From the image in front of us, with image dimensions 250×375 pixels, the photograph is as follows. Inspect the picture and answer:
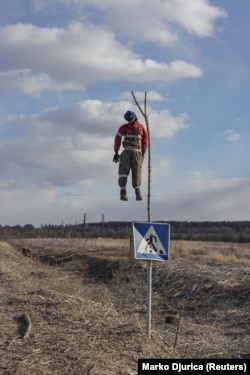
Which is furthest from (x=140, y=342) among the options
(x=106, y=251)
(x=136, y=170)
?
(x=106, y=251)

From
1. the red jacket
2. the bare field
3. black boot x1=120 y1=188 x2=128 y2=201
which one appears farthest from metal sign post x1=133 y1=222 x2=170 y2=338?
the red jacket

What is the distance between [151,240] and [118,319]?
89.1 inches

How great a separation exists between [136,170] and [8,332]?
4.34 meters

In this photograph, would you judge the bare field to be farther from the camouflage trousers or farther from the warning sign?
the camouflage trousers

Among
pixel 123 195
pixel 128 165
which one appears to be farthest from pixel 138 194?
pixel 128 165

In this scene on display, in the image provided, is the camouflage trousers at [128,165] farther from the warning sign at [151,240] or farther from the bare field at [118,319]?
the warning sign at [151,240]

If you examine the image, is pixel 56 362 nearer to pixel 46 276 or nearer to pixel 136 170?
pixel 136 170

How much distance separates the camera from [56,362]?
22.3 feet

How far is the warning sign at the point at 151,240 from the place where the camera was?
7.90m

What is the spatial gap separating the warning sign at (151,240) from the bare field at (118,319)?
1.04 m

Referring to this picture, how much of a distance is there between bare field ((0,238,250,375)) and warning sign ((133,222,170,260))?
41.0 inches

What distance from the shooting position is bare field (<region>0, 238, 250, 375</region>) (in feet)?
23.0

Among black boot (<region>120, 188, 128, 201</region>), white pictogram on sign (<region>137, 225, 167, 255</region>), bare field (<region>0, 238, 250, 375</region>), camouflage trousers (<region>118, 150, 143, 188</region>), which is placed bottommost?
bare field (<region>0, 238, 250, 375</region>)

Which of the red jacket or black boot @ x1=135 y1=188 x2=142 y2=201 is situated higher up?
the red jacket
